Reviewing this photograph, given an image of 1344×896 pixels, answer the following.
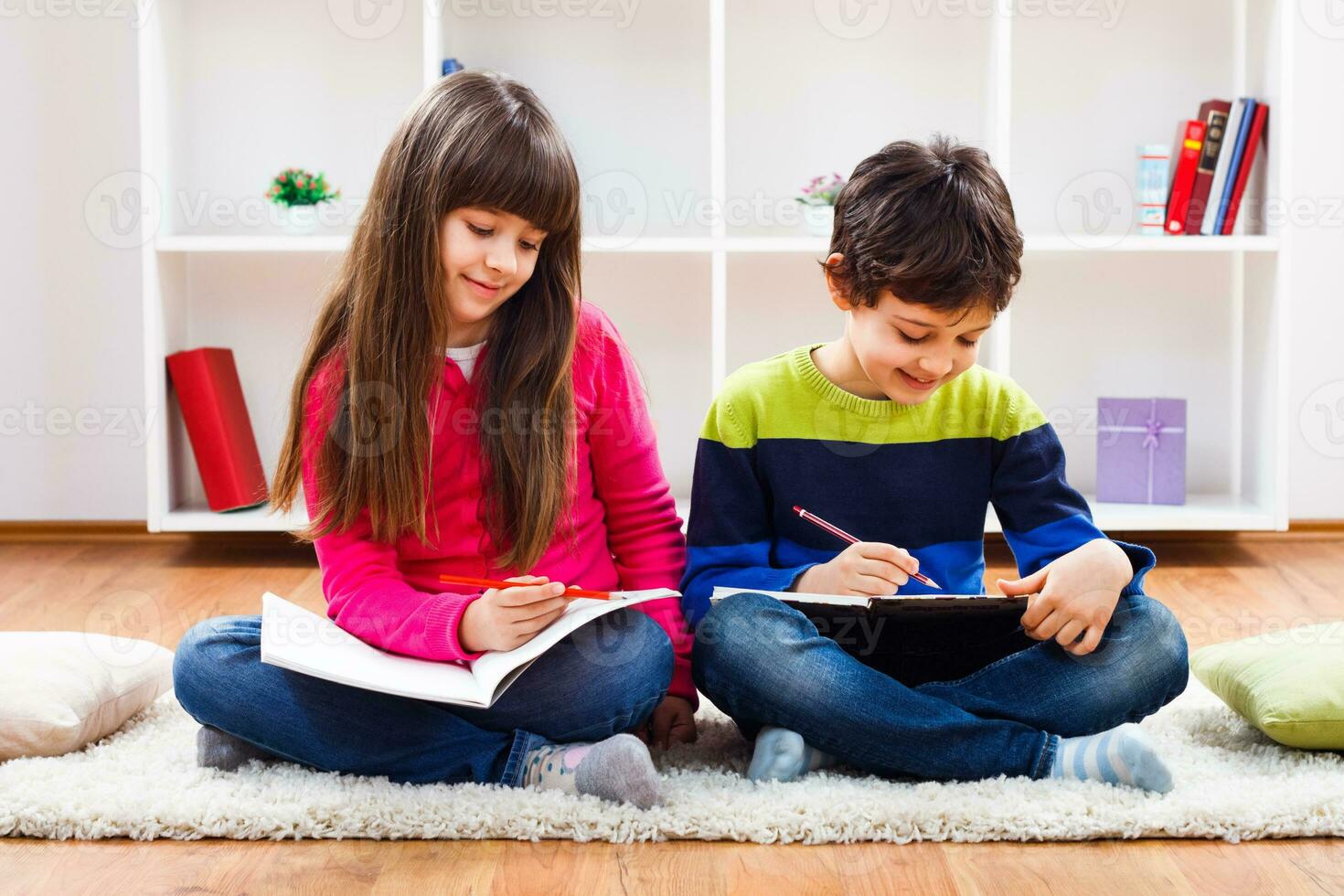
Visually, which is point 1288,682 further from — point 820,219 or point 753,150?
point 753,150

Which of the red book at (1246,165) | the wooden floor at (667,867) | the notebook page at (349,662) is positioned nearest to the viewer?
the wooden floor at (667,867)

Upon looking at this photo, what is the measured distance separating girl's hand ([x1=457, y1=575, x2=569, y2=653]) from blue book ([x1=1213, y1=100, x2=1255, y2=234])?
5.22 ft

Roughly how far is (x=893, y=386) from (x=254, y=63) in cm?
168

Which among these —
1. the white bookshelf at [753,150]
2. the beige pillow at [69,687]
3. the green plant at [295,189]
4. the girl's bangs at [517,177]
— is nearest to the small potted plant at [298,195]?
the green plant at [295,189]

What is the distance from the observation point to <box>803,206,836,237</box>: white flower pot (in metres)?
2.29

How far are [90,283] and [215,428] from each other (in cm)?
40

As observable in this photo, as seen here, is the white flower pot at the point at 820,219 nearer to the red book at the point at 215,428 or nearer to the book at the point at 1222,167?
the book at the point at 1222,167

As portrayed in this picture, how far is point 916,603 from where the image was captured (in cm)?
112

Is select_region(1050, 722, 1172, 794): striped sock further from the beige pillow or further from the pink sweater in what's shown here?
the beige pillow

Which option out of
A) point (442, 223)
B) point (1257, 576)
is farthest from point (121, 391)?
point (1257, 576)

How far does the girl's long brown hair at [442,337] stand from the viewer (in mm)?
1188

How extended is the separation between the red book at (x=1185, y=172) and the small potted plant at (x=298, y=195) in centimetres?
143

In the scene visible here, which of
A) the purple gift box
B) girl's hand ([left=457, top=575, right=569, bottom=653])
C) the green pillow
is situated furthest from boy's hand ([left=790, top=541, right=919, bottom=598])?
the purple gift box

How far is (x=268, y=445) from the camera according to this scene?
2.52 m
